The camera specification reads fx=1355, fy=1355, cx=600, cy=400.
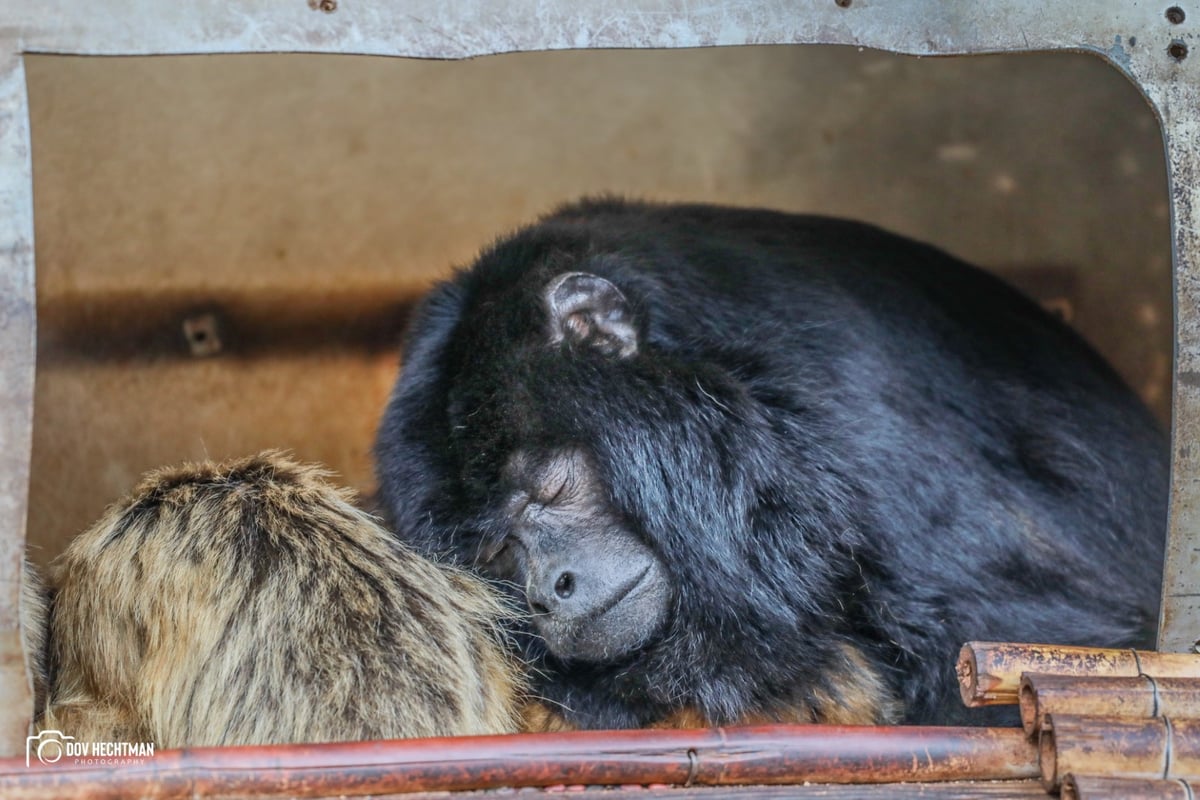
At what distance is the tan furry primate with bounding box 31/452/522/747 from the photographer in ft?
7.64

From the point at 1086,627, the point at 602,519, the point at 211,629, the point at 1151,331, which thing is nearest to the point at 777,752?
the point at 602,519

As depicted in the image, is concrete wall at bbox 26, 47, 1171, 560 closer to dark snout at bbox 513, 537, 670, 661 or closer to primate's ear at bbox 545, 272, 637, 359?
primate's ear at bbox 545, 272, 637, 359

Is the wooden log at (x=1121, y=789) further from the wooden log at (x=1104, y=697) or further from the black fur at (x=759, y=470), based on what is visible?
the black fur at (x=759, y=470)

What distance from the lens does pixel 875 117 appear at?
4.70 meters

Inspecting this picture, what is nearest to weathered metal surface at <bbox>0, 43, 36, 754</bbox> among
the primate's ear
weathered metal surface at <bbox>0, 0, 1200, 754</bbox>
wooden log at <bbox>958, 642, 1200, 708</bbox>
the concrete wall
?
weathered metal surface at <bbox>0, 0, 1200, 754</bbox>

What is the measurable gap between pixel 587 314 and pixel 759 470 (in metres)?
0.48

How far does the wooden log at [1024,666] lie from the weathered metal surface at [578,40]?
35 cm

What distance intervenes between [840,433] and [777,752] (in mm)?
952

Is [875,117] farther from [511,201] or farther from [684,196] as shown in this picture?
[511,201]

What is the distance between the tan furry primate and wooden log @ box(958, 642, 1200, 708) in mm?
867

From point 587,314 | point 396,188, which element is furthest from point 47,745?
point 396,188

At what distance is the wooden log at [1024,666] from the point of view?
6.91 feet

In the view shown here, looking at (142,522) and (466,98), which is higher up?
(466,98)

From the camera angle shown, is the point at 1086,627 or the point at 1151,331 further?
the point at 1151,331
